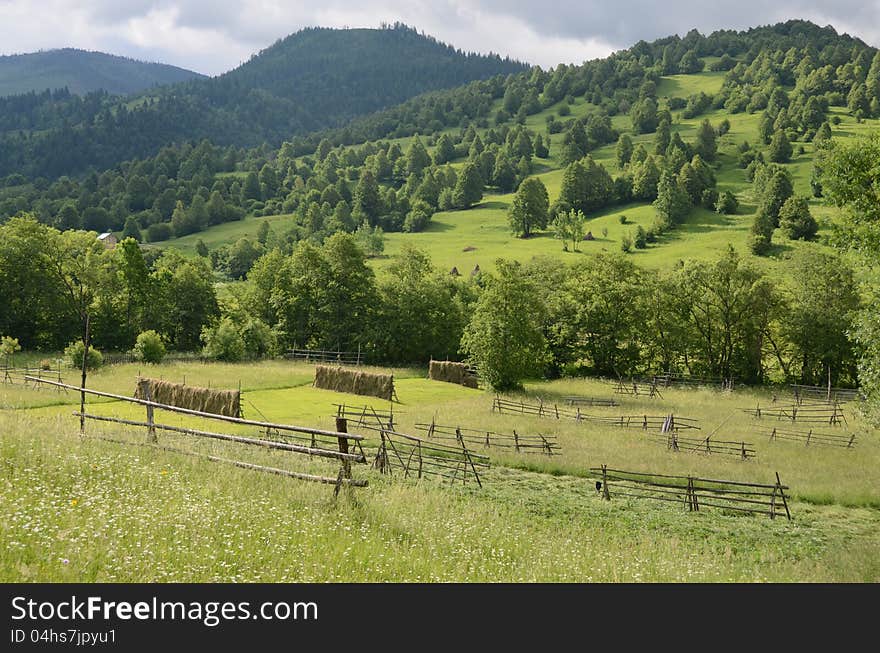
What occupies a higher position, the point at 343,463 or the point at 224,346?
the point at 343,463

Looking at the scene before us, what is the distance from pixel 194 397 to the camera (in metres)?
35.3

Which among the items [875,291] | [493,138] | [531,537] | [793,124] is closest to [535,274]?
[875,291]

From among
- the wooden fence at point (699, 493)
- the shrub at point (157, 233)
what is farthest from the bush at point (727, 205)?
the shrub at point (157, 233)

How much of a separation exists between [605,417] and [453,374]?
18390 mm

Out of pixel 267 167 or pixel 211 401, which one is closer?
pixel 211 401

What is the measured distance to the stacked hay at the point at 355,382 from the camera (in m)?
43.9

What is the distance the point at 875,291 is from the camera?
18672mm

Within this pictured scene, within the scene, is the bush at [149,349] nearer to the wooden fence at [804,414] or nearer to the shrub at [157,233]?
the wooden fence at [804,414]

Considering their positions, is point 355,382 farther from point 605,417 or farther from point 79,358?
point 79,358

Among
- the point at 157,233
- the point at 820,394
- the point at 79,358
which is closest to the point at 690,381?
the point at 820,394

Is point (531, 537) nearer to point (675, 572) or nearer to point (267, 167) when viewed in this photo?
point (675, 572)

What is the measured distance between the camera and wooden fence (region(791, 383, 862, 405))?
48281mm

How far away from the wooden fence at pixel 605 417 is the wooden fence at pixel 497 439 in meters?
6.95

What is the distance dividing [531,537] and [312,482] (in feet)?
13.8
